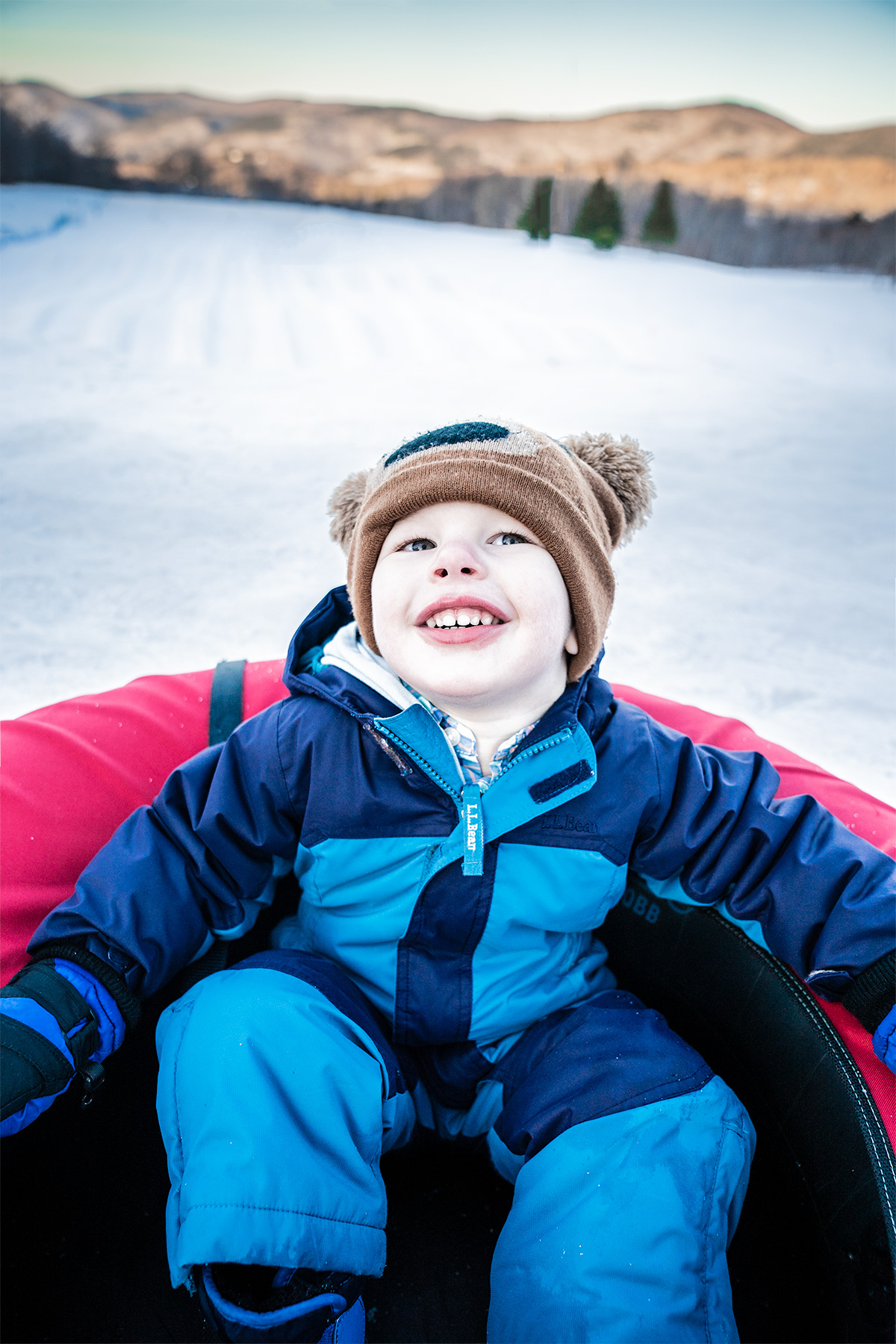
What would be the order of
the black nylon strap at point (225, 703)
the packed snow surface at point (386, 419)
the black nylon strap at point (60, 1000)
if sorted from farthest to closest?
the packed snow surface at point (386, 419)
the black nylon strap at point (225, 703)
the black nylon strap at point (60, 1000)

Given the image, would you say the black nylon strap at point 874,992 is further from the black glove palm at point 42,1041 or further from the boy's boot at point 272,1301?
the black glove palm at point 42,1041

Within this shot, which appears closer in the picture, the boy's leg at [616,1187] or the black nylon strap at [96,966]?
the boy's leg at [616,1187]

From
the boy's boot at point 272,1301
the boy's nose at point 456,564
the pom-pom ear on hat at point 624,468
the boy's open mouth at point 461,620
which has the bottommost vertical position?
the boy's boot at point 272,1301

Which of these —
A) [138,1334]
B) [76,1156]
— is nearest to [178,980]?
[76,1156]

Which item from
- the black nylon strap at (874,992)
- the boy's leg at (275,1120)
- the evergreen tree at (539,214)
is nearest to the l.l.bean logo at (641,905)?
the black nylon strap at (874,992)

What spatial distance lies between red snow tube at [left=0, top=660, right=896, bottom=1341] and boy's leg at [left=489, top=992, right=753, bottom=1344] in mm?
110

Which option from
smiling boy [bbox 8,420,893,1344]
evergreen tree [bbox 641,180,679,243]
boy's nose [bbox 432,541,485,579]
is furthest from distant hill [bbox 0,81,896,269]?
boy's nose [bbox 432,541,485,579]

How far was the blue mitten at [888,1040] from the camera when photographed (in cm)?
81

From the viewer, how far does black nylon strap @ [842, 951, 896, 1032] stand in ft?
2.68

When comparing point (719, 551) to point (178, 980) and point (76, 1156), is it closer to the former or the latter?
point (178, 980)

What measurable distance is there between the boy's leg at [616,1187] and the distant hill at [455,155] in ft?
8.18

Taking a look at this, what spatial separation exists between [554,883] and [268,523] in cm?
156

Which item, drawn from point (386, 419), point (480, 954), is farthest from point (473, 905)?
point (386, 419)

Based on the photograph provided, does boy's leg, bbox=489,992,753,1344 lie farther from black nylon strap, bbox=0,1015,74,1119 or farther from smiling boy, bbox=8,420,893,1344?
black nylon strap, bbox=0,1015,74,1119
